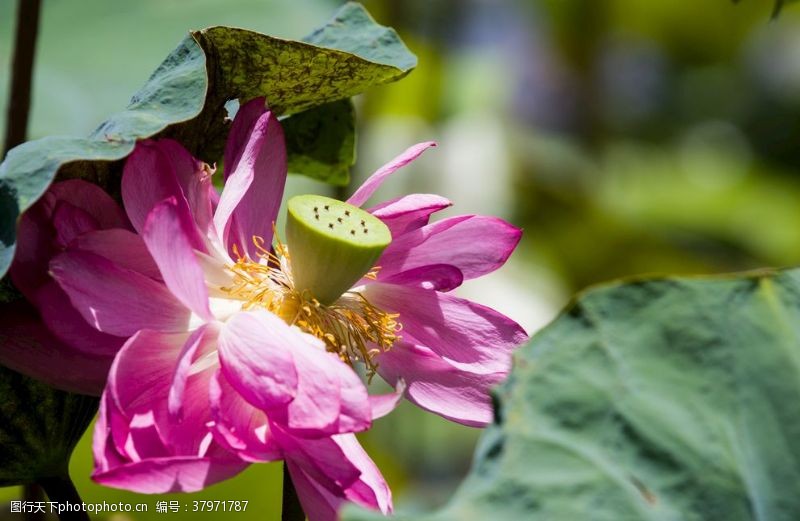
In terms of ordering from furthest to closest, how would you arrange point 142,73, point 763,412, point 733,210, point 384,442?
point 733,210, point 384,442, point 142,73, point 763,412

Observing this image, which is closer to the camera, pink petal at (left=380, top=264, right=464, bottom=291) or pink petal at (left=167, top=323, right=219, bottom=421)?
pink petal at (left=167, top=323, right=219, bottom=421)

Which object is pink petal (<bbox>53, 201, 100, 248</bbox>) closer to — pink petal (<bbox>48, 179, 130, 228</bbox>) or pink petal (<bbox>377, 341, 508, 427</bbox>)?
pink petal (<bbox>48, 179, 130, 228</bbox>)

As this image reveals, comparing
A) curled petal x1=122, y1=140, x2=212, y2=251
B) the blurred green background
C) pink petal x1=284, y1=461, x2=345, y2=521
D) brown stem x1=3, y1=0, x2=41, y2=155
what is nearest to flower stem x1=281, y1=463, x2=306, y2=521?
pink petal x1=284, y1=461, x2=345, y2=521

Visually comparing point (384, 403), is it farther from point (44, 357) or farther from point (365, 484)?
point (44, 357)

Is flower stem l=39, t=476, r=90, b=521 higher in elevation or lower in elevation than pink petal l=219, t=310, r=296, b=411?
lower

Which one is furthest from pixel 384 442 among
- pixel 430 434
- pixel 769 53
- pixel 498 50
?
pixel 769 53

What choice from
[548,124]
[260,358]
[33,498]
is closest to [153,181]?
[260,358]

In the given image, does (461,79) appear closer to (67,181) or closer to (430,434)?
(430,434)
